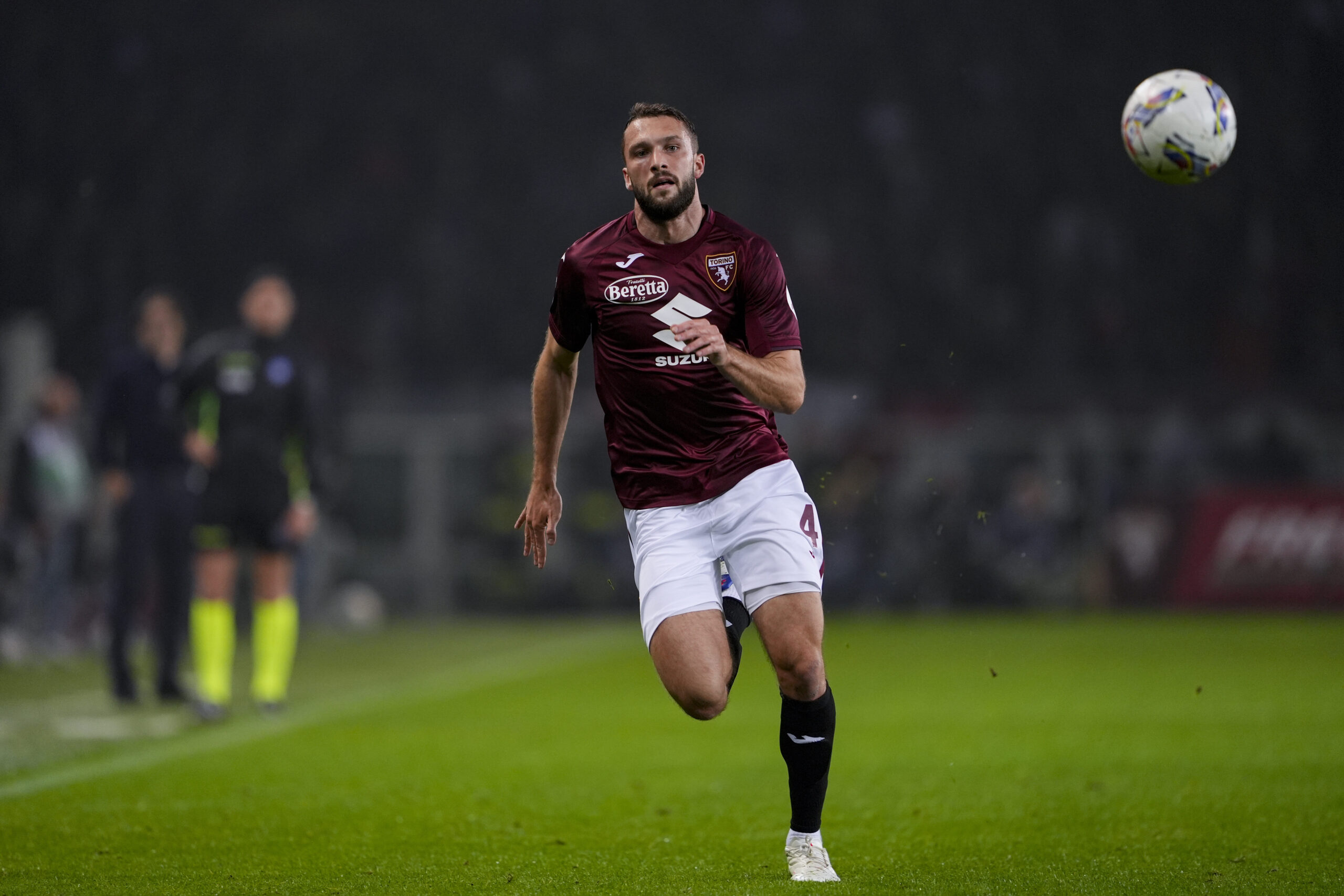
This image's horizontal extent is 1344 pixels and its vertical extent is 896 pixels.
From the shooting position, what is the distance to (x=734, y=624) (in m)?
4.72

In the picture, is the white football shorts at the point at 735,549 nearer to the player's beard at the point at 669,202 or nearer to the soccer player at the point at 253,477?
the player's beard at the point at 669,202

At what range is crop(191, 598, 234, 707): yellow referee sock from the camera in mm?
8570

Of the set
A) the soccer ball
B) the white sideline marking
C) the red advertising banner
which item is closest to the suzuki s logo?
the soccer ball

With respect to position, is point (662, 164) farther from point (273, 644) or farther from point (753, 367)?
point (273, 644)

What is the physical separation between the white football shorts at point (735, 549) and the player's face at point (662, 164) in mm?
835

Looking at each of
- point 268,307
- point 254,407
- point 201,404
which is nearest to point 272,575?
point 254,407

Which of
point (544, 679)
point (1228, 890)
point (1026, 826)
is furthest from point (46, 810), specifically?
point (544, 679)

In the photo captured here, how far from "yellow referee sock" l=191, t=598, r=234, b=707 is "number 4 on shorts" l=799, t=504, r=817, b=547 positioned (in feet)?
16.2

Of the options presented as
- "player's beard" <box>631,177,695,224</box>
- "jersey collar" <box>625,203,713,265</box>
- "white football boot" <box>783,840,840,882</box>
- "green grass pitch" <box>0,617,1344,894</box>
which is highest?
"player's beard" <box>631,177,695,224</box>

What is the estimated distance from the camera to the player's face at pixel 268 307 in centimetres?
857

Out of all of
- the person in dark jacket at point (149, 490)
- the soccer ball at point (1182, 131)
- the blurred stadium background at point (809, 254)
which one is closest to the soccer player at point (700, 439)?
the soccer ball at point (1182, 131)

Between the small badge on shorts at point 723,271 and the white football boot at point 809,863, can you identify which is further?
the small badge on shorts at point 723,271

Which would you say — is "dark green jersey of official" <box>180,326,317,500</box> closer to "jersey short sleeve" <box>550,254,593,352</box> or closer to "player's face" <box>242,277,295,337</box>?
"player's face" <box>242,277,295,337</box>

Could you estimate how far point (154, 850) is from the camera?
4891mm
